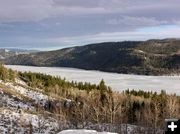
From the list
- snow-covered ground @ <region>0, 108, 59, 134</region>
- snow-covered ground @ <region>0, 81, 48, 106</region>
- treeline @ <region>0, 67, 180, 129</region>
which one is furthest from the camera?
snow-covered ground @ <region>0, 81, 48, 106</region>

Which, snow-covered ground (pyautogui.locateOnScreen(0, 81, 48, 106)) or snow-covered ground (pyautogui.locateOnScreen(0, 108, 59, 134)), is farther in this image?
snow-covered ground (pyautogui.locateOnScreen(0, 81, 48, 106))

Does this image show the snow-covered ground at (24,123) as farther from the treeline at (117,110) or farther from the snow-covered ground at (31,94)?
the snow-covered ground at (31,94)

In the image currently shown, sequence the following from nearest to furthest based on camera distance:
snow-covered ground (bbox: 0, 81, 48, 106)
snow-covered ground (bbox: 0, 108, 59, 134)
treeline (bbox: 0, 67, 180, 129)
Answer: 1. snow-covered ground (bbox: 0, 108, 59, 134)
2. treeline (bbox: 0, 67, 180, 129)
3. snow-covered ground (bbox: 0, 81, 48, 106)

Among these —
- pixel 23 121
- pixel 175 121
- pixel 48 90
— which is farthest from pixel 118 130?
pixel 175 121

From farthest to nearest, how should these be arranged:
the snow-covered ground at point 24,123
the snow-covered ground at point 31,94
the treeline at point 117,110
Result: the snow-covered ground at point 31,94
the treeline at point 117,110
the snow-covered ground at point 24,123

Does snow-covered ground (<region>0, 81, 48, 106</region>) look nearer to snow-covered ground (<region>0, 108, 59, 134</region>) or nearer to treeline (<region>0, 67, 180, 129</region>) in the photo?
treeline (<region>0, 67, 180, 129</region>)

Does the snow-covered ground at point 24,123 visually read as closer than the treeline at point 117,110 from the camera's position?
Yes

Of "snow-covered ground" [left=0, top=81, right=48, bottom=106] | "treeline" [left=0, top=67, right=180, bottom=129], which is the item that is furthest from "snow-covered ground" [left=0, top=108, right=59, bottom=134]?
"snow-covered ground" [left=0, top=81, right=48, bottom=106]

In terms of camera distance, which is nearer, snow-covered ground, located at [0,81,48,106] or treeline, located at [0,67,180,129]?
treeline, located at [0,67,180,129]

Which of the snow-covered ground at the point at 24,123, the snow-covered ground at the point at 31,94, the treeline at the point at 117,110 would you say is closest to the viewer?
the snow-covered ground at the point at 24,123

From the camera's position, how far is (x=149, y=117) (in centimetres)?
10619

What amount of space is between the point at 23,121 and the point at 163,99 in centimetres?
4357

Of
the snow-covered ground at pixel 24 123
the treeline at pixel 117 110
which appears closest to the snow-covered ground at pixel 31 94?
the treeline at pixel 117 110

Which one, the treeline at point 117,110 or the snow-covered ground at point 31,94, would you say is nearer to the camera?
the treeline at point 117,110
